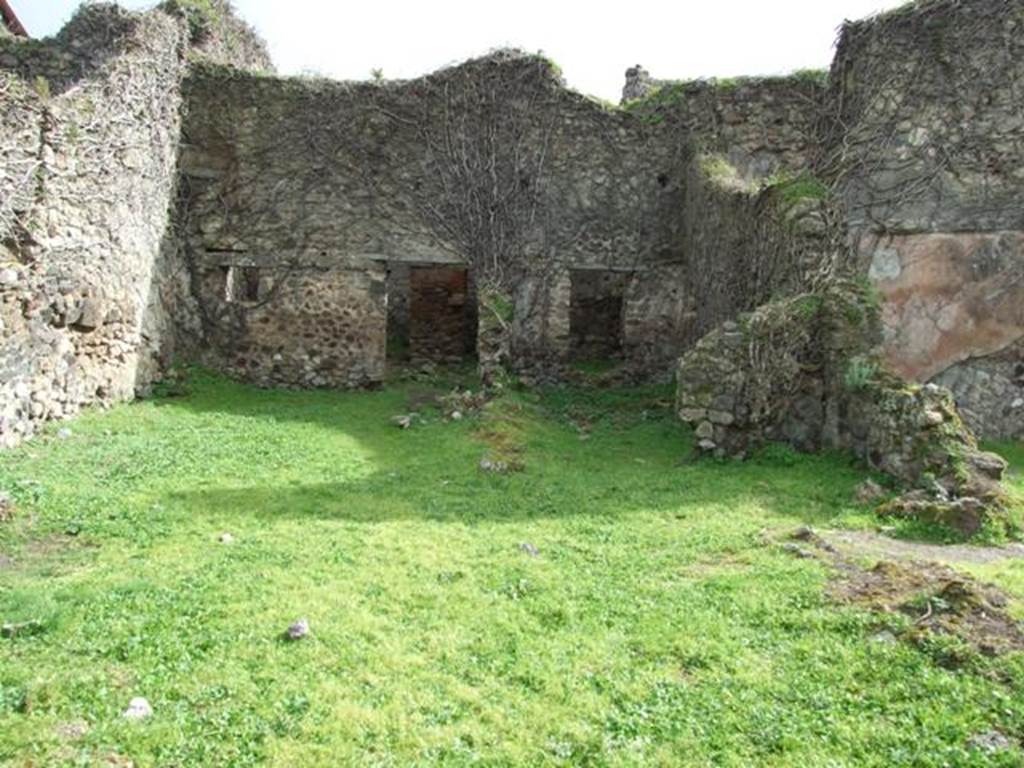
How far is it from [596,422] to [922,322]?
13.9 feet

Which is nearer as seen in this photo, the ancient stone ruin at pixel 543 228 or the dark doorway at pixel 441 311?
the ancient stone ruin at pixel 543 228

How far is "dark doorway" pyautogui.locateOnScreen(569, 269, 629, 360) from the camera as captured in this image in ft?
51.0

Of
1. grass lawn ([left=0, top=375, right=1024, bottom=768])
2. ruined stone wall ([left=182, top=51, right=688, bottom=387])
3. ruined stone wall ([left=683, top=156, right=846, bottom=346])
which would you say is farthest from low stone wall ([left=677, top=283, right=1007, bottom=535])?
ruined stone wall ([left=182, top=51, right=688, bottom=387])

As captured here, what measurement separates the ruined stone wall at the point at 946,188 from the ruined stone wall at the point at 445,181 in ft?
12.6

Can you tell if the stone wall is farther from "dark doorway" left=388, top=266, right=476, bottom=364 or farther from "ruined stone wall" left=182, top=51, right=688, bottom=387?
"dark doorway" left=388, top=266, right=476, bottom=364

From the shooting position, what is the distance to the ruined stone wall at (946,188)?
973 cm

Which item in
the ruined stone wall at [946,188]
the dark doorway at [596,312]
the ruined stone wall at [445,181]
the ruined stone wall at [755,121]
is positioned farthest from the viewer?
the dark doorway at [596,312]

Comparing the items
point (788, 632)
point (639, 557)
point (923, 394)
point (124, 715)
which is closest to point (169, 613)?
point (124, 715)

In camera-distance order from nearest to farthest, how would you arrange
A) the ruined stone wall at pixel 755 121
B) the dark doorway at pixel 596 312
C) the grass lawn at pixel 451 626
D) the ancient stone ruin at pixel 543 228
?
1. the grass lawn at pixel 451 626
2. the ancient stone ruin at pixel 543 228
3. the ruined stone wall at pixel 755 121
4. the dark doorway at pixel 596 312

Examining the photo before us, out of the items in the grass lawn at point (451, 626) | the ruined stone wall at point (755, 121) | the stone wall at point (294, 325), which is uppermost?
the ruined stone wall at point (755, 121)

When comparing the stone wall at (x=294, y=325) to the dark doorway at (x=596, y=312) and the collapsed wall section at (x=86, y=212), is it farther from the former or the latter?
the dark doorway at (x=596, y=312)

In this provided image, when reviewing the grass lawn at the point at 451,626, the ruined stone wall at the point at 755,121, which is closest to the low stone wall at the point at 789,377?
the grass lawn at the point at 451,626

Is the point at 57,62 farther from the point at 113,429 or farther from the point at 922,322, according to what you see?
the point at 922,322

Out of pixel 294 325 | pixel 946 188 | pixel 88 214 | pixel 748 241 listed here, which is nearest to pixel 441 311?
pixel 294 325
